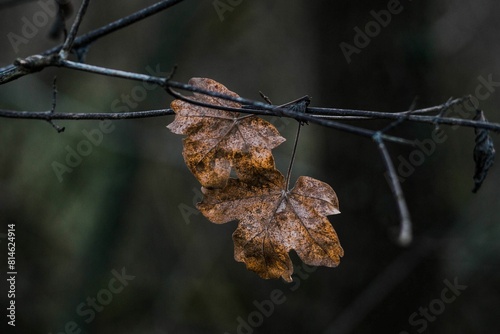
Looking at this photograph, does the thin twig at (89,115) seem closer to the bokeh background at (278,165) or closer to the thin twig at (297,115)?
the thin twig at (297,115)

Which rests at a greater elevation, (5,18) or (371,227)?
(5,18)

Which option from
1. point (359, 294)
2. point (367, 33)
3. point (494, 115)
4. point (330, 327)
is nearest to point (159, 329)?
point (330, 327)

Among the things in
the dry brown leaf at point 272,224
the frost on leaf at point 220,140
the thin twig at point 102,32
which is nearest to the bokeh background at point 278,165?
the thin twig at point 102,32

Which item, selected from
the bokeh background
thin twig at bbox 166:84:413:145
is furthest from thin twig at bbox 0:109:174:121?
the bokeh background

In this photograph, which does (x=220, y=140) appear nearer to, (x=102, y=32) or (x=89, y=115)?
(x=89, y=115)

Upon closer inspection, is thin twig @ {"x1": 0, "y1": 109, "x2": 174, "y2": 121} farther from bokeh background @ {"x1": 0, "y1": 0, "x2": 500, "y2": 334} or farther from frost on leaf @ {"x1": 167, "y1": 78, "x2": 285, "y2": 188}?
bokeh background @ {"x1": 0, "y1": 0, "x2": 500, "y2": 334}

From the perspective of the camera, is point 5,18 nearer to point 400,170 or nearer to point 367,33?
point 367,33
